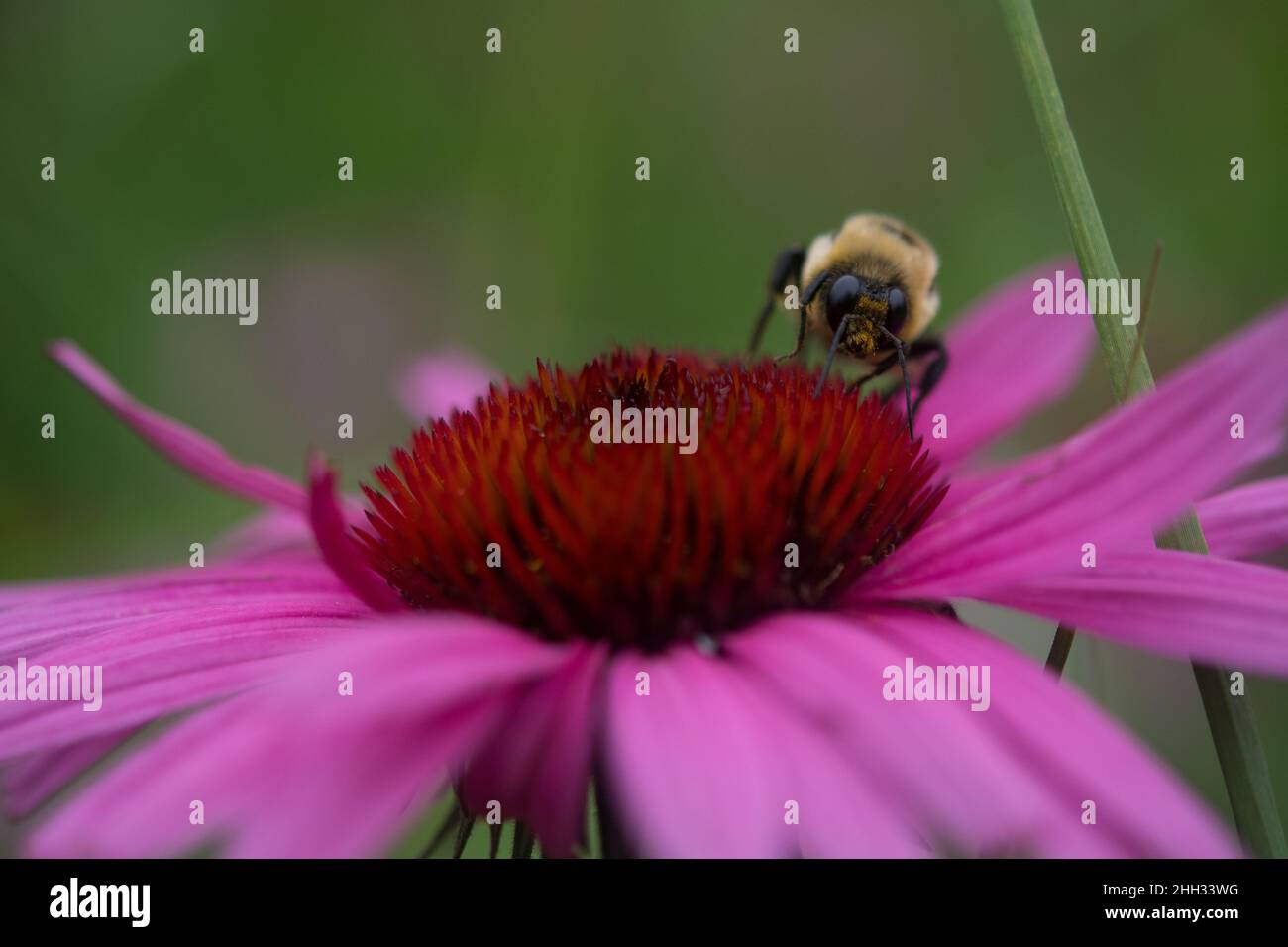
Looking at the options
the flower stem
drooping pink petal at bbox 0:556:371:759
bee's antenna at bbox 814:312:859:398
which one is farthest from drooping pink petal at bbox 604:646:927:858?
bee's antenna at bbox 814:312:859:398

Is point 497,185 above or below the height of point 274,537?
above

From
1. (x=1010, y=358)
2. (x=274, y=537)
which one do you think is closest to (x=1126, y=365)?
(x=1010, y=358)

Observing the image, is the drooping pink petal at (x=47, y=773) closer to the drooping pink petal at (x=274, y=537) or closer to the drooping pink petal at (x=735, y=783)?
the drooping pink petal at (x=274, y=537)

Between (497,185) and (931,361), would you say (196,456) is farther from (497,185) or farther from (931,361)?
(497,185)

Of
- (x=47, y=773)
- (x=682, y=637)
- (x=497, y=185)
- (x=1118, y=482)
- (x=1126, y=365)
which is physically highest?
(x=497, y=185)

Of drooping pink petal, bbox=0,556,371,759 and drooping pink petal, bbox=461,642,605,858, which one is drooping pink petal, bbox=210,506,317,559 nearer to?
drooping pink petal, bbox=0,556,371,759

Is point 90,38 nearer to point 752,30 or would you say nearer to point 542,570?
point 752,30

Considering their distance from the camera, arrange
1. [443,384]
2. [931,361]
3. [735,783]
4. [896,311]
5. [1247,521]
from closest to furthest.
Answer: [735,783] < [1247,521] < [896,311] < [931,361] < [443,384]

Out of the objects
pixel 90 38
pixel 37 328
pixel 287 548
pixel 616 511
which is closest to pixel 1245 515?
pixel 616 511

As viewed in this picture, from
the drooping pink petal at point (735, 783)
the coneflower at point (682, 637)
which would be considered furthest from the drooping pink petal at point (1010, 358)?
the drooping pink petal at point (735, 783)
